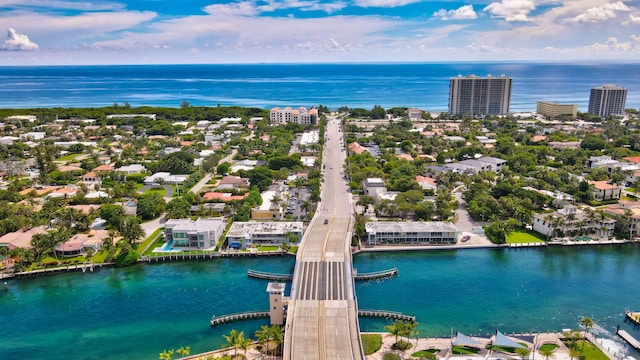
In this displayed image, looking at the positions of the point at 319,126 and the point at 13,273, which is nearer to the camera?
the point at 13,273

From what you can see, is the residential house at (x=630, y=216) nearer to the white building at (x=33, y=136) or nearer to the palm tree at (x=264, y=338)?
the palm tree at (x=264, y=338)

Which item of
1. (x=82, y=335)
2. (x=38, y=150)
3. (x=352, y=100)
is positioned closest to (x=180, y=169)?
(x=38, y=150)

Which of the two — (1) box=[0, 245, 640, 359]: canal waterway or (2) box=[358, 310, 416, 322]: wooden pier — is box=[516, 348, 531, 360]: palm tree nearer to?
(1) box=[0, 245, 640, 359]: canal waterway

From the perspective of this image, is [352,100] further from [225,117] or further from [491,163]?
[491,163]

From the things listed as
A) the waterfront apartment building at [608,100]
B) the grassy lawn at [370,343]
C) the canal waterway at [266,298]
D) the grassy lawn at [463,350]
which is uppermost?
the waterfront apartment building at [608,100]

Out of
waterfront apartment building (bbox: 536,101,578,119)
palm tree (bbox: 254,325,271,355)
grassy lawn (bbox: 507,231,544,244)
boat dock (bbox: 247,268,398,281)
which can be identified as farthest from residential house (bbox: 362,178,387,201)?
waterfront apartment building (bbox: 536,101,578,119)

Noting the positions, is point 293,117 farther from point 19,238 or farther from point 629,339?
point 629,339

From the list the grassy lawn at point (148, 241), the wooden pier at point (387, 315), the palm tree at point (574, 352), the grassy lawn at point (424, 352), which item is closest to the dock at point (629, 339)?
the palm tree at point (574, 352)
